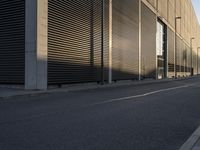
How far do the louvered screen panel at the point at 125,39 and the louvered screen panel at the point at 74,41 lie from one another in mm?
5725

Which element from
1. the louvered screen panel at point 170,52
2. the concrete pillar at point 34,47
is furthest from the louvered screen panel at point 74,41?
the louvered screen panel at point 170,52

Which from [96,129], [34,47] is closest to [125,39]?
[34,47]

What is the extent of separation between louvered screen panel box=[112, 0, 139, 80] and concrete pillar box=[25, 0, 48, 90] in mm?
15797

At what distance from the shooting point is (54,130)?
8961mm

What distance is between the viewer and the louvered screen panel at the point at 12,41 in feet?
78.1

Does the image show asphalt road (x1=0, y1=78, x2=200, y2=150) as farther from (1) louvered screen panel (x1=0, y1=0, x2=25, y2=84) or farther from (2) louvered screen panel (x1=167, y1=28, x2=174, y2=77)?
(2) louvered screen panel (x1=167, y1=28, x2=174, y2=77)

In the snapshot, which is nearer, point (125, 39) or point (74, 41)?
point (74, 41)

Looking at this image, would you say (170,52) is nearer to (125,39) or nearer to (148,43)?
(148,43)

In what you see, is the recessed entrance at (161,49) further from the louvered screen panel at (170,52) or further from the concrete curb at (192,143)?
the concrete curb at (192,143)

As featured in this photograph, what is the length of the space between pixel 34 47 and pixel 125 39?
21.2 metres

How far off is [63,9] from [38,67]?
5.39 metres

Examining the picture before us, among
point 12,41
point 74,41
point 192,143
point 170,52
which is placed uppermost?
point 170,52

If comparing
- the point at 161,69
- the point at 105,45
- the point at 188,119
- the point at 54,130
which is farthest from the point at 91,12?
the point at 161,69

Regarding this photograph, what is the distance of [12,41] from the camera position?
24250 mm
